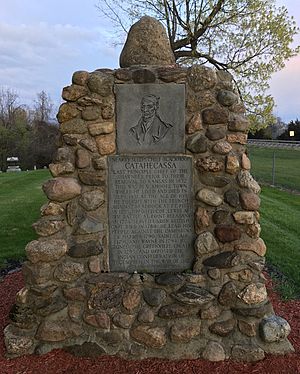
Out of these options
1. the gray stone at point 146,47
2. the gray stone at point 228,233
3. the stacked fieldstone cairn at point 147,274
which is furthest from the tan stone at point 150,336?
the gray stone at point 146,47

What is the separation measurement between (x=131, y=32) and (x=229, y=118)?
1.35 metres

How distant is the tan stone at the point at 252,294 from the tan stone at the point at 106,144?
1.80 meters

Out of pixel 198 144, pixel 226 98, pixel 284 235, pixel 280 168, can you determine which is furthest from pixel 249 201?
pixel 280 168

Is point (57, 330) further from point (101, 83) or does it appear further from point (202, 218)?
point (101, 83)

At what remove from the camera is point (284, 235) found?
7895mm

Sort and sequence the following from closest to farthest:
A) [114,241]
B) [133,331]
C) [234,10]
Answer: [133,331] → [114,241] → [234,10]

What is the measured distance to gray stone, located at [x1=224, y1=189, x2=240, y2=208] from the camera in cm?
365

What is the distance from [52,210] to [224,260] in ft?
5.49

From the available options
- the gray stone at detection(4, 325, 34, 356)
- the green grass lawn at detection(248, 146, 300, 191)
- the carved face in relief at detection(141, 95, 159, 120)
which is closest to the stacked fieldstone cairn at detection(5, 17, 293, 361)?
the gray stone at detection(4, 325, 34, 356)

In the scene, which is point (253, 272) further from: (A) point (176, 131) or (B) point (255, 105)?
(B) point (255, 105)

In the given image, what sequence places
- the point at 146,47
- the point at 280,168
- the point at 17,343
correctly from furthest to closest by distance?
1. the point at 280,168
2. the point at 146,47
3. the point at 17,343

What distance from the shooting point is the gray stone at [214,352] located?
3.47 m

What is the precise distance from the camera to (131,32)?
3.94m

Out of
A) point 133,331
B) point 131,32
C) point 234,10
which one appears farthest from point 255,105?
point 133,331
